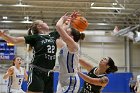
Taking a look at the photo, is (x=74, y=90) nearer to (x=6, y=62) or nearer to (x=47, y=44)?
(x=47, y=44)

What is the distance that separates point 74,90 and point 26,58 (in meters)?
17.0

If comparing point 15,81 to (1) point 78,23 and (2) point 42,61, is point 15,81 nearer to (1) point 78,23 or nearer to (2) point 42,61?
(2) point 42,61

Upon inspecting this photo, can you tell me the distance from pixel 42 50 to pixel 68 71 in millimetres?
636

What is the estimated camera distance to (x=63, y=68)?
4359 mm

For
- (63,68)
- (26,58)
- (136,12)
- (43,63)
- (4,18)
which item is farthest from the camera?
(26,58)

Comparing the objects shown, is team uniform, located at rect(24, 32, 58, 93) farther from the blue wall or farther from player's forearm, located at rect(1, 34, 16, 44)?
the blue wall

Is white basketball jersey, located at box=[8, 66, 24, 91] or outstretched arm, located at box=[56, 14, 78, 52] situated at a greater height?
outstretched arm, located at box=[56, 14, 78, 52]

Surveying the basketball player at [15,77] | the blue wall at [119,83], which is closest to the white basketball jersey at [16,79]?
the basketball player at [15,77]

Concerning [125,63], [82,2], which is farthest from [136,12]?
[125,63]

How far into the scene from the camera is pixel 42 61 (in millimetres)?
4699

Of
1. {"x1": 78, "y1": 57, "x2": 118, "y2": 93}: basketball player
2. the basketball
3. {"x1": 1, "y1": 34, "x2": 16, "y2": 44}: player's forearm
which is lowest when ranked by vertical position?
{"x1": 78, "y1": 57, "x2": 118, "y2": 93}: basketball player

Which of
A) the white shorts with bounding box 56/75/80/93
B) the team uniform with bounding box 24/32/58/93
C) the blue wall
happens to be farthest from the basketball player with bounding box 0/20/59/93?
the blue wall

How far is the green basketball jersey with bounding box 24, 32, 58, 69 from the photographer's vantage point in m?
4.70

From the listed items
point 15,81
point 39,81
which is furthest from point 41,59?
point 15,81
